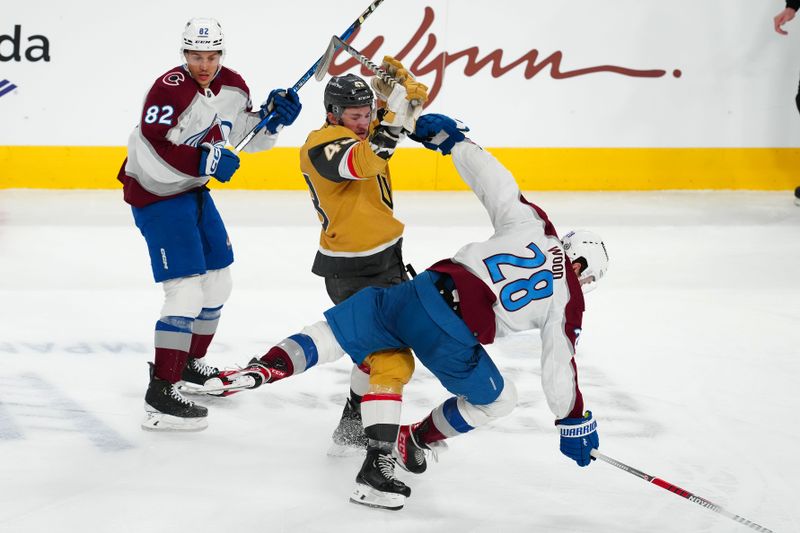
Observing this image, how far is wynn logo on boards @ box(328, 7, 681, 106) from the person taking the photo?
7.28 meters

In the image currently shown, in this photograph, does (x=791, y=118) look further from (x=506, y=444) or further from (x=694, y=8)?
(x=506, y=444)

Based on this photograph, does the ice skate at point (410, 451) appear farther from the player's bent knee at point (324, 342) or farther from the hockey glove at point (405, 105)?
the hockey glove at point (405, 105)

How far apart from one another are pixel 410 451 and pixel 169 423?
792 millimetres

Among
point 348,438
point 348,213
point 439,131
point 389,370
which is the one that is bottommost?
point 348,438

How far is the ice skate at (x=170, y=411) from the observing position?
10.9 feet

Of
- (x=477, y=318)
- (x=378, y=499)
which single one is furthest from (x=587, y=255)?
(x=378, y=499)

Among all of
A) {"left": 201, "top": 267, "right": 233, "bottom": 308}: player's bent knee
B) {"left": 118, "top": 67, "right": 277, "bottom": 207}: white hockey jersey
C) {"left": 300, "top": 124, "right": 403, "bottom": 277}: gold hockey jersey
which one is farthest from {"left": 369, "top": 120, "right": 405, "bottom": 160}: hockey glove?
{"left": 201, "top": 267, "right": 233, "bottom": 308}: player's bent knee

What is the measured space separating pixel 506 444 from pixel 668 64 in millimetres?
4949

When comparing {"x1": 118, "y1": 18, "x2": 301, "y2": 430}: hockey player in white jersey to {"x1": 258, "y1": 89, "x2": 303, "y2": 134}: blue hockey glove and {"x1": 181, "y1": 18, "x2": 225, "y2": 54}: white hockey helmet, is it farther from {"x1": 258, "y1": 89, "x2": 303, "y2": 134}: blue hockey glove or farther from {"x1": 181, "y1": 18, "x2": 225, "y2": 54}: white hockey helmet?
{"x1": 258, "y1": 89, "x2": 303, "y2": 134}: blue hockey glove

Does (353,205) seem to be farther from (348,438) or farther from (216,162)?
(348,438)

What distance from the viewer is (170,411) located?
10.9 ft

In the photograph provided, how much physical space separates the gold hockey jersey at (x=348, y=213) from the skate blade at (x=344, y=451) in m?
0.50

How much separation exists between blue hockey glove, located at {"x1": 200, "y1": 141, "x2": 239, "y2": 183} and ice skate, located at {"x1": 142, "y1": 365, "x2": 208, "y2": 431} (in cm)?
66

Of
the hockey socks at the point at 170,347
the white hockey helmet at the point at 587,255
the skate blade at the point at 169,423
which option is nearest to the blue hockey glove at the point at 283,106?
the hockey socks at the point at 170,347
